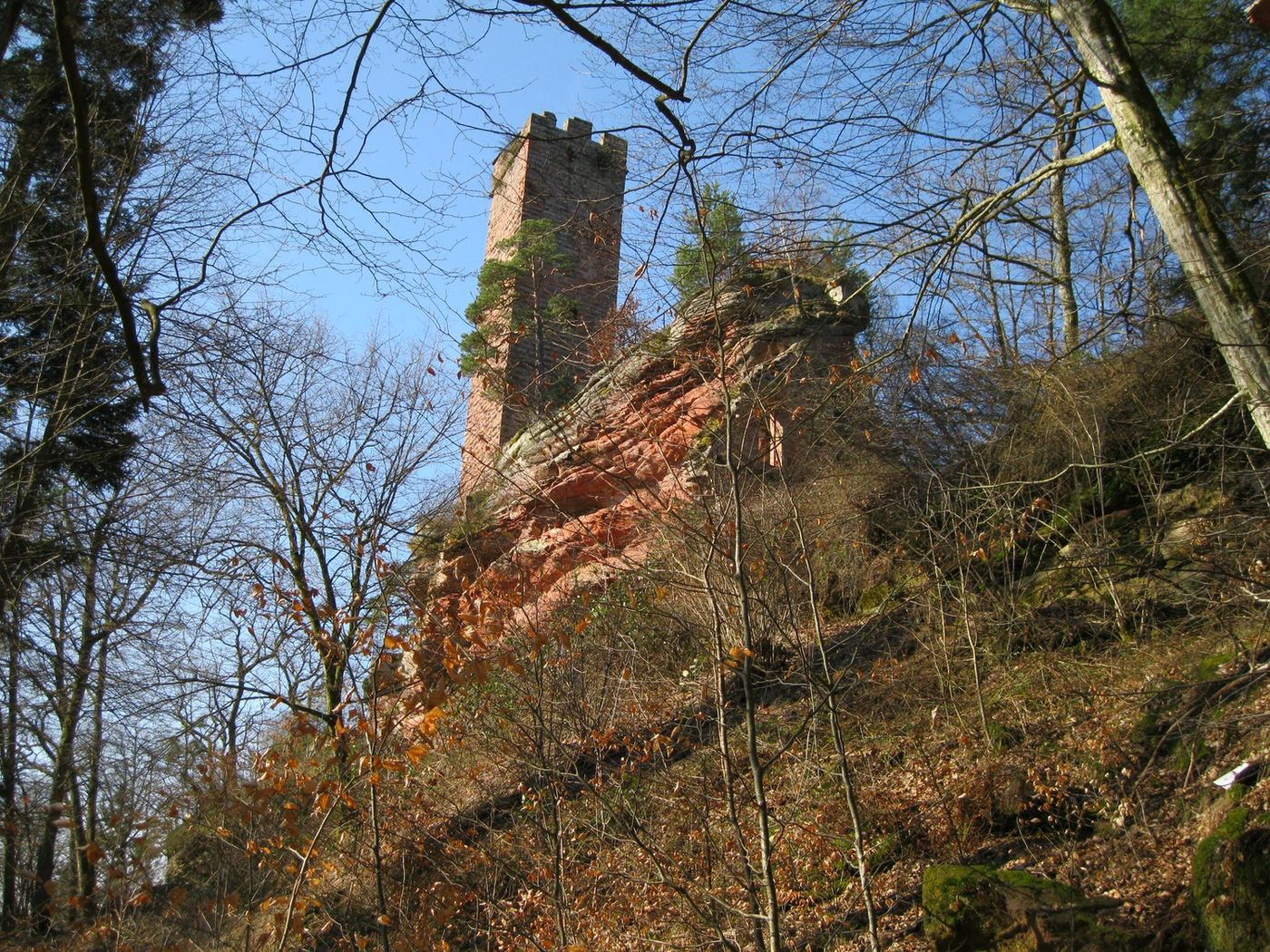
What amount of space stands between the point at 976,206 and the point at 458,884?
5.05 metres

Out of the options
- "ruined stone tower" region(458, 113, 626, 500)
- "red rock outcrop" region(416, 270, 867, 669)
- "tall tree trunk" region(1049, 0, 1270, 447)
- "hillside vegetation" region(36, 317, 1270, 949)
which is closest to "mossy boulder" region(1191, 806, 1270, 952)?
"hillside vegetation" region(36, 317, 1270, 949)

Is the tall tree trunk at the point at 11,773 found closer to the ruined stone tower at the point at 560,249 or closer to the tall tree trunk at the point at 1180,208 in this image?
the ruined stone tower at the point at 560,249

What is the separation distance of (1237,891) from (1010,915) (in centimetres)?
Answer: 91

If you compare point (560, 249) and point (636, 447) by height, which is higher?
point (560, 249)

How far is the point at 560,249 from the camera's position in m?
17.6

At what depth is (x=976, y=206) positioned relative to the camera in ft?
16.1

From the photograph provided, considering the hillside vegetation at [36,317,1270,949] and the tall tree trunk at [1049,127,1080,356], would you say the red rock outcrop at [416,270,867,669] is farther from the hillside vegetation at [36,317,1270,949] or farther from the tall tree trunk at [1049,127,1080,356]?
the tall tree trunk at [1049,127,1080,356]

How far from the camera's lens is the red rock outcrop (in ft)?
15.6

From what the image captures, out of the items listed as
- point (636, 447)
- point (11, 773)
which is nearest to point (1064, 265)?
point (636, 447)

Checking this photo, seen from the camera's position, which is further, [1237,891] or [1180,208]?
[1180,208]

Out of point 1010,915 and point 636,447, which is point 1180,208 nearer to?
point 1010,915

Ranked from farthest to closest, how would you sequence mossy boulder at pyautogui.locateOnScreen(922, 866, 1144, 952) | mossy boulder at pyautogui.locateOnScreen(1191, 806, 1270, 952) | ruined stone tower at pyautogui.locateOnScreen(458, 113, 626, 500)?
ruined stone tower at pyautogui.locateOnScreen(458, 113, 626, 500), mossy boulder at pyautogui.locateOnScreen(922, 866, 1144, 952), mossy boulder at pyautogui.locateOnScreen(1191, 806, 1270, 952)

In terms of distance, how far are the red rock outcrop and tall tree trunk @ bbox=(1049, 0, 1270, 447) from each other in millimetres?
1692

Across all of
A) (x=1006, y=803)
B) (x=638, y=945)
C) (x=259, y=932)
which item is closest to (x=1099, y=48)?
(x=1006, y=803)
